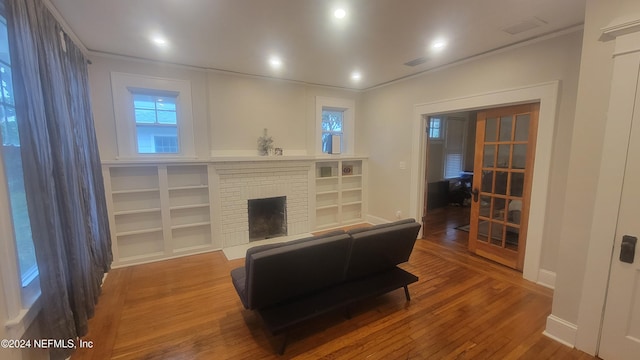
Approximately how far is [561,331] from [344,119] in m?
4.56

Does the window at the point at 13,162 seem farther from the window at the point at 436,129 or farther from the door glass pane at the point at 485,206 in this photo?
the window at the point at 436,129

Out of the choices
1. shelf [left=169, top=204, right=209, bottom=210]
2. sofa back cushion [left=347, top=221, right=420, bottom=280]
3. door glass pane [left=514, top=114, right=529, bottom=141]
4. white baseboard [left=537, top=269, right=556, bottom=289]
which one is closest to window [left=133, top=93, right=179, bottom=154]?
shelf [left=169, top=204, right=209, bottom=210]

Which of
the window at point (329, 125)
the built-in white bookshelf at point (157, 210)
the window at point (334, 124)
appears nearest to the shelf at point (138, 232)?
the built-in white bookshelf at point (157, 210)

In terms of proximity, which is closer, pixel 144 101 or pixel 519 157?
pixel 519 157

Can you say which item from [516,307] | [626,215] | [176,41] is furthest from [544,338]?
[176,41]

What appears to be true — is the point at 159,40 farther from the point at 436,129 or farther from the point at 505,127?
the point at 436,129

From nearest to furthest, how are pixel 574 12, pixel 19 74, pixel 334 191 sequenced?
pixel 19 74 → pixel 574 12 → pixel 334 191

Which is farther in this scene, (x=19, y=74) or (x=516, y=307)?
(x=516, y=307)

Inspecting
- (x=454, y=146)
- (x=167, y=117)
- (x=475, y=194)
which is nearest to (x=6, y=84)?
(x=167, y=117)

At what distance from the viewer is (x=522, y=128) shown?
3232 mm

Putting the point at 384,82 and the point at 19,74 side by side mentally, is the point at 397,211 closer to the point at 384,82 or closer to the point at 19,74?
the point at 384,82

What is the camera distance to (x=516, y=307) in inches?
104

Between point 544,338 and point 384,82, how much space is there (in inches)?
168

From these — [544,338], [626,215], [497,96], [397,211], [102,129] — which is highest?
[497,96]
